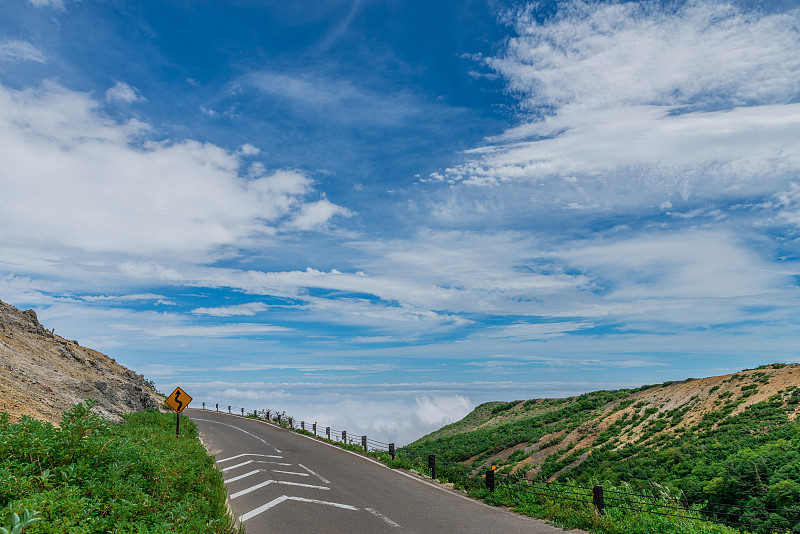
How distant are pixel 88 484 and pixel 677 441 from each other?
→ 31715 millimetres

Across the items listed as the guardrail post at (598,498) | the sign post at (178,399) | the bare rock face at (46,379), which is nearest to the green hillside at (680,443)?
the guardrail post at (598,498)

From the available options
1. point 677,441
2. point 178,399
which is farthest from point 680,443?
point 178,399

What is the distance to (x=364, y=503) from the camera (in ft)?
41.9

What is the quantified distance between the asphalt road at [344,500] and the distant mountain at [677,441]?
10.7 metres

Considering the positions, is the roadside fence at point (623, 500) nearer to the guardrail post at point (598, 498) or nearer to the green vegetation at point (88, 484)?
the guardrail post at point (598, 498)

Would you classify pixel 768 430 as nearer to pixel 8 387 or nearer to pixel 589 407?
pixel 589 407

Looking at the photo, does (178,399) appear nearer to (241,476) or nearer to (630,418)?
(241,476)

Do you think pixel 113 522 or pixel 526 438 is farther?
pixel 526 438

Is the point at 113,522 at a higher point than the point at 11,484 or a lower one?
lower

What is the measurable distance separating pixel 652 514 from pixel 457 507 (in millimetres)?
4968

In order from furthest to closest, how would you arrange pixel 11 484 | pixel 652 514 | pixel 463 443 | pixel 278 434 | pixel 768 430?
1. pixel 463 443
2. pixel 278 434
3. pixel 768 430
4. pixel 652 514
5. pixel 11 484

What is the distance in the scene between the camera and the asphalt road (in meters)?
10.6

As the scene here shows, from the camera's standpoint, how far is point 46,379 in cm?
2161

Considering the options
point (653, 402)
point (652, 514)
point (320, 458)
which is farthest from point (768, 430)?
point (320, 458)
